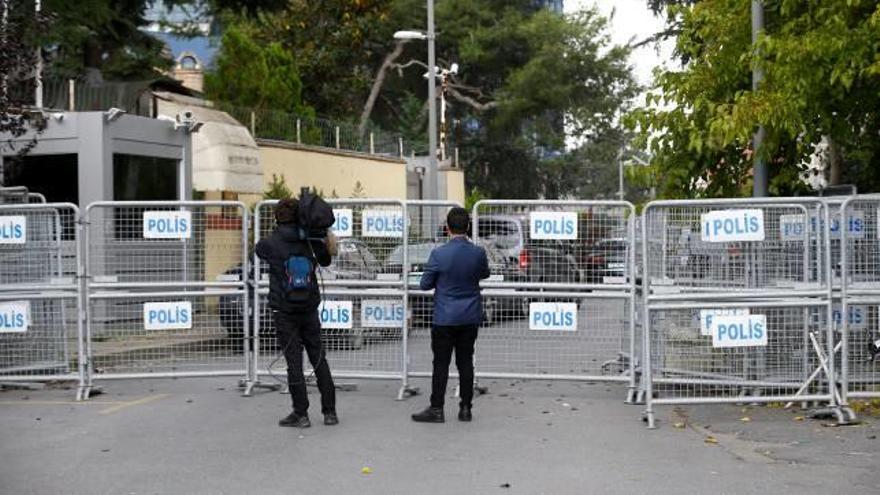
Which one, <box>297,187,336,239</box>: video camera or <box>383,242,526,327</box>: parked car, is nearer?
<box>297,187,336,239</box>: video camera

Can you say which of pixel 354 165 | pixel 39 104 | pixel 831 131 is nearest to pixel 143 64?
pixel 354 165

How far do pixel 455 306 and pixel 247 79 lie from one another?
21.9 metres

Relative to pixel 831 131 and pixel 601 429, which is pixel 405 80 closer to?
pixel 831 131

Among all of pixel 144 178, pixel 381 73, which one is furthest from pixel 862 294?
pixel 381 73

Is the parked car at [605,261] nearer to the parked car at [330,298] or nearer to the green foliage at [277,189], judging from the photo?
the parked car at [330,298]

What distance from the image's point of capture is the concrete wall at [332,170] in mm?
28031

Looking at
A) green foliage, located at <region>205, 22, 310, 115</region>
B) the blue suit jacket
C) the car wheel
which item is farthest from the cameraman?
green foliage, located at <region>205, 22, 310, 115</region>

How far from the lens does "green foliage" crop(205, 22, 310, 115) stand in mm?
30484

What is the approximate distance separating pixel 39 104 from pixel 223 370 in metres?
9.07

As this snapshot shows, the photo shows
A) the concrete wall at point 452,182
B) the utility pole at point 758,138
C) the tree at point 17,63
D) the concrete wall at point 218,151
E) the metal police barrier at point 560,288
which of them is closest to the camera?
the metal police barrier at point 560,288

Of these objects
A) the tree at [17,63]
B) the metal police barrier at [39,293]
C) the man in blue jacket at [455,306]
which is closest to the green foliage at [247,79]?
the tree at [17,63]

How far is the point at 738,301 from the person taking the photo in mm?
10156

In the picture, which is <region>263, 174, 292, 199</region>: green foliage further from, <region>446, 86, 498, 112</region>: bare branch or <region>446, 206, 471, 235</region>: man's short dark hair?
<region>446, 86, 498, 112</region>: bare branch

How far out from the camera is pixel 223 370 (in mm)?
12070
